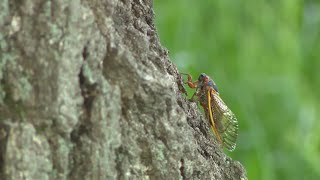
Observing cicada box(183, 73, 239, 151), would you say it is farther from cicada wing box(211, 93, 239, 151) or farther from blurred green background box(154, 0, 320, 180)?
blurred green background box(154, 0, 320, 180)

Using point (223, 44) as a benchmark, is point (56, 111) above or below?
below

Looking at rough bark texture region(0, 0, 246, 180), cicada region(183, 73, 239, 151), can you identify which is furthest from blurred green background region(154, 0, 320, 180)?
rough bark texture region(0, 0, 246, 180)

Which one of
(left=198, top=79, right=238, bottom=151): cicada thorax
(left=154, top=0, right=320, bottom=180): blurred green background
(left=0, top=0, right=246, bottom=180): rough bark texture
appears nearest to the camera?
(left=0, top=0, right=246, bottom=180): rough bark texture

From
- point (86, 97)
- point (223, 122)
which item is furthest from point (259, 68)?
point (86, 97)

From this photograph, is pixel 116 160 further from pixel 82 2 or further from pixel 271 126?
pixel 271 126

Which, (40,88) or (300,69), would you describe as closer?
(40,88)

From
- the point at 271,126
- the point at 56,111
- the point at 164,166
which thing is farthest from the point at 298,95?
the point at 56,111

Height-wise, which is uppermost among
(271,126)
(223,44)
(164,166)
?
(223,44)

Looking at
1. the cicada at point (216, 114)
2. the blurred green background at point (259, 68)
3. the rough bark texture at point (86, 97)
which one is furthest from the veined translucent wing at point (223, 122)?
the rough bark texture at point (86, 97)

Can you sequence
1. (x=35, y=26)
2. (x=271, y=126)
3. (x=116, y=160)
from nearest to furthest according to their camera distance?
1. (x=35, y=26)
2. (x=116, y=160)
3. (x=271, y=126)
